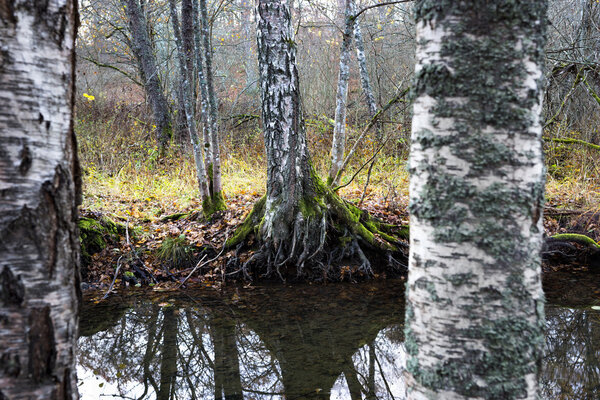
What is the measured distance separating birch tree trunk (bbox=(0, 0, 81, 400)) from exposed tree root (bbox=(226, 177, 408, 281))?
457 centimetres

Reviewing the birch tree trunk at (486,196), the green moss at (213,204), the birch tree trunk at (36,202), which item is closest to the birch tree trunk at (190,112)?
the green moss at (213,204)

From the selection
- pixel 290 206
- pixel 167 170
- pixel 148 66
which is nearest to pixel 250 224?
pixel 290 206

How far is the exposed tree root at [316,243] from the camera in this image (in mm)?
5980

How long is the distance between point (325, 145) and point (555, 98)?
485 centimetres

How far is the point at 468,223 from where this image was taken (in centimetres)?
139

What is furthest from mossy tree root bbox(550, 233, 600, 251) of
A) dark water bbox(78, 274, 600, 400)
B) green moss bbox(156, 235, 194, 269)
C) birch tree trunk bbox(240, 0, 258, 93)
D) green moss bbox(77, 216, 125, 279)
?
birch tree trunk bbox(240, 0, 258, 93)

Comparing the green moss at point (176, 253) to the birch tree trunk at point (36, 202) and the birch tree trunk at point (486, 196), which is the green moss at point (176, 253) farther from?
the birch tree trunk at point (486, 196)

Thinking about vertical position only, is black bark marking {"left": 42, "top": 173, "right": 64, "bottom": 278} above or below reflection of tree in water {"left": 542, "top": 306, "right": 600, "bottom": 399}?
above

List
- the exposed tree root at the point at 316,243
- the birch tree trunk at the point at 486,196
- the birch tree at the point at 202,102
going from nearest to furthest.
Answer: the birch tree trunk at the point at 486,196
the exposed tree root at the point at 316,243
the birch tree at the point at 202,102

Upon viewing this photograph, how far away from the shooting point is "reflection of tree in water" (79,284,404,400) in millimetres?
3658

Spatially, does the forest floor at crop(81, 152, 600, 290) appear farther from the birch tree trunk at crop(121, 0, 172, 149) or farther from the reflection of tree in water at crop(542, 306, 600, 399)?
the birch tree trunk at crop(121, 0, 172, 149)

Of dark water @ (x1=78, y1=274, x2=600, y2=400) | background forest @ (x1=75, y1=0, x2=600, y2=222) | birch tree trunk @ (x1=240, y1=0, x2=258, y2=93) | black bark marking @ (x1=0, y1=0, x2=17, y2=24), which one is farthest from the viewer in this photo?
birch tree trunk @ (x1=240, y1=0, x2=258, y2=93)

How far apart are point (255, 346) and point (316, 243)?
6.56 ft

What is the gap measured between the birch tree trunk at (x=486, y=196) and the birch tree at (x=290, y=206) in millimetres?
4245
